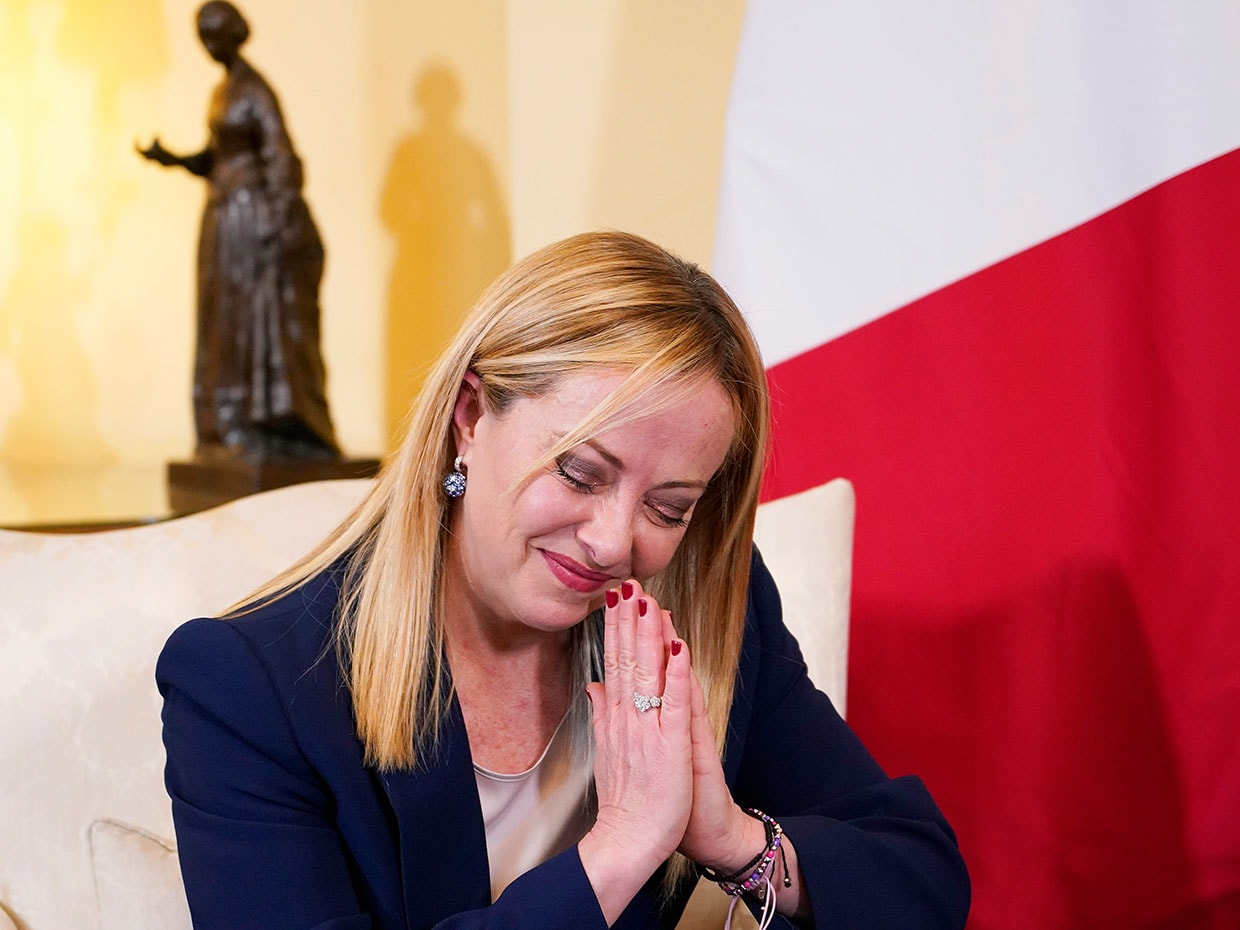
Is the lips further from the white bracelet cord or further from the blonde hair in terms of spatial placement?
the white bracelet cord

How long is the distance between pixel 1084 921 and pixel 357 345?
9.99ft

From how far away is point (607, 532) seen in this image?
110cm

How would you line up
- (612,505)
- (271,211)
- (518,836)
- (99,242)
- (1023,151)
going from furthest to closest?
(99,242) < (271,211) < (1023,151) < (518,836) < (612,505)

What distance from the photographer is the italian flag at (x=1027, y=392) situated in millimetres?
1590

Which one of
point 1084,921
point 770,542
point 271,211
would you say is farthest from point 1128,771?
point 271,211

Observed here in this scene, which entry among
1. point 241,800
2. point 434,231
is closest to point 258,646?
point 241,800

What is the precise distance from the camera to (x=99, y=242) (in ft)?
13.2

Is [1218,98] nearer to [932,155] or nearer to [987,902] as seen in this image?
[932,155]

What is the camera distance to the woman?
105cm

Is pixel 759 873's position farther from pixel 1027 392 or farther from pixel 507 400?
pixel 1027 392

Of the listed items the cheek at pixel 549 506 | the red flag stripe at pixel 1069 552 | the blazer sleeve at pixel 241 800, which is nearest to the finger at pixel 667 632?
the cheek at pixel 549 506

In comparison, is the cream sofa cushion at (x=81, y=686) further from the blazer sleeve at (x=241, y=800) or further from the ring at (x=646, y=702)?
the ring at (x=646, y=702)

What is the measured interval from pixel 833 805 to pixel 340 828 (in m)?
0.51

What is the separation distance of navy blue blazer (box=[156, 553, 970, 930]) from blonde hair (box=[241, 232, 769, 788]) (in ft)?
0.09
